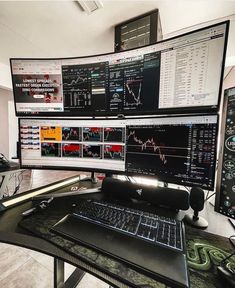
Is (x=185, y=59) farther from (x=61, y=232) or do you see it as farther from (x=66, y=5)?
(x=66, y=5)

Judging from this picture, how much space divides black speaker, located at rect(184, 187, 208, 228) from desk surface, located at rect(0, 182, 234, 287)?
35 millimetres

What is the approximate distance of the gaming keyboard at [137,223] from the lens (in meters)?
0.53

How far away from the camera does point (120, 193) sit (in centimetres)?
93

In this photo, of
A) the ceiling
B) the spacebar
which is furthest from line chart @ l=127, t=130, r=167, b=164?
the ceiling

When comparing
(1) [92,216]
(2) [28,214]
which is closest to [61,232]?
(1) [92,216]

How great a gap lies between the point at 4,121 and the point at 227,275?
5.55 metres

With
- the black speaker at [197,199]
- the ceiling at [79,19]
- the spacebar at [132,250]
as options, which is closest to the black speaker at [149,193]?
the black speaker at [197,199]

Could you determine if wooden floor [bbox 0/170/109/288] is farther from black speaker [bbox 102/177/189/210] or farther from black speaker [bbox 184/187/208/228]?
black speaker [bbox 184/187/208/228]

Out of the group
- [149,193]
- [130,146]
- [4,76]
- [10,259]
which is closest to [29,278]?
[10,259]

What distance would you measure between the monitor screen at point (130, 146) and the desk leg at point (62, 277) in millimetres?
667

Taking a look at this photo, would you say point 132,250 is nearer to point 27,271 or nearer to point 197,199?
point 197,199

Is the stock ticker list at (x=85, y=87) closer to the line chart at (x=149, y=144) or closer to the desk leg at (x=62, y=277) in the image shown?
the line chart at (x=149, y=144)

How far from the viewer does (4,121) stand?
4.62 m

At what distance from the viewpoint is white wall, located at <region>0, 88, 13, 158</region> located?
453cm
